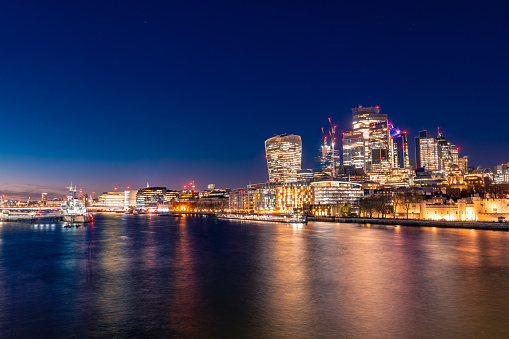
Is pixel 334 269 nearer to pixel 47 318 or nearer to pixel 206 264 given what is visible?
pixel 206 264

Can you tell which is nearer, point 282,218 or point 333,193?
point 282,218

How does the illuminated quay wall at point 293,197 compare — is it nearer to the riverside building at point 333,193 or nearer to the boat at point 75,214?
the riverside building at point 333,193

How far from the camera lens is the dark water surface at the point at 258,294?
55.6 ft

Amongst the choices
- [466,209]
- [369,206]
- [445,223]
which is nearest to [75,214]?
[369,206]

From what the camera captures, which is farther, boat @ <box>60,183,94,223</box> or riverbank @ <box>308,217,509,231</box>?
boat @ <box>60,183,94,223</box>

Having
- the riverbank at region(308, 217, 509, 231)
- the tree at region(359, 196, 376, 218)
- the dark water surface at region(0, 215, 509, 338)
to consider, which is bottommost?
the riverbank at region(308, 217, 509, 231)

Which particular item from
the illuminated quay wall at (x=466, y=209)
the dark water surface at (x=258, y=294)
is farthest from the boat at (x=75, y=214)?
the illuminated quay wall at (x=466, y=209)

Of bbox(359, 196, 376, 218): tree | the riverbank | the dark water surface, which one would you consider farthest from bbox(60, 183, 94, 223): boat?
bbox(359, 196, 376, 218): tree

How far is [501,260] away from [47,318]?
3844 centimetres

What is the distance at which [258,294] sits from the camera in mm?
23453

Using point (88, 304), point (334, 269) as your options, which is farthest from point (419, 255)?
point (88, 304)

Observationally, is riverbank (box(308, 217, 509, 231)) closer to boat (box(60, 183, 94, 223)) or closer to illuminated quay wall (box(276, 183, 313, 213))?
illuminated quay wall (box(276, 183, 313, 213))

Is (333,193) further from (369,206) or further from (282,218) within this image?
(282,218)

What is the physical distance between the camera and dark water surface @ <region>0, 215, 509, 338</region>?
1695cm
